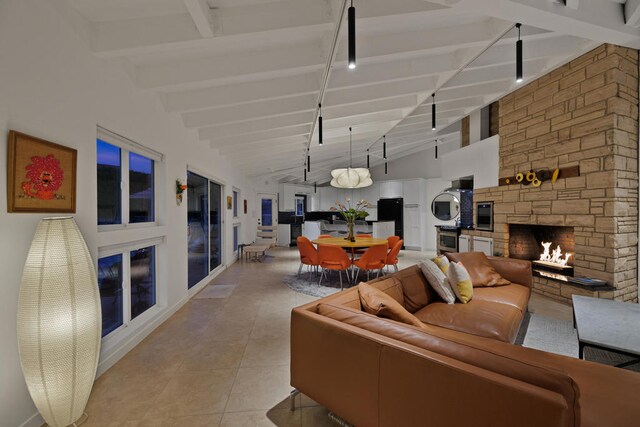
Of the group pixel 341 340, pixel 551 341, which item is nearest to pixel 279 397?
pixel 341 340

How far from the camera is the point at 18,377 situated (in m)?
1.54

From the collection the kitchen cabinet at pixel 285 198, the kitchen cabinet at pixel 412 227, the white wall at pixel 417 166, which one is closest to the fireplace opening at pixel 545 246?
the kitchen cabinet at pixel 412 227

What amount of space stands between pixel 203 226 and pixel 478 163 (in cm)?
513

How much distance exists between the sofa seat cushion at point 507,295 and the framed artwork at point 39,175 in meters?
3.35

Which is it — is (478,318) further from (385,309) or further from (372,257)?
(372,257)

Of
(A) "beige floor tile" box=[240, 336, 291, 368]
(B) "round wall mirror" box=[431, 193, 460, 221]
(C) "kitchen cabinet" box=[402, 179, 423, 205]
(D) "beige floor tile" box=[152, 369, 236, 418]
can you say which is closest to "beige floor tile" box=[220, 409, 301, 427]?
(D) "beige floor tile" box=[152, 369, 236, 418]

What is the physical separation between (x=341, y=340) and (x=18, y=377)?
180 cm

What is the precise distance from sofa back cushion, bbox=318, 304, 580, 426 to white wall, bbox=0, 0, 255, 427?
5.59ft

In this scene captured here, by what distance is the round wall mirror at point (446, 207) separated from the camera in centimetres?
769

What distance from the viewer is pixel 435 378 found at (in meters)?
1.07

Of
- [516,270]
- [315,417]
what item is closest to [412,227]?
[516,270]

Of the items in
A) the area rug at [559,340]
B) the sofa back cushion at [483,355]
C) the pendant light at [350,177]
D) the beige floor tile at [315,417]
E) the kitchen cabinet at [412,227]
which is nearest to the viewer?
the sofa back cushion at [483,355]

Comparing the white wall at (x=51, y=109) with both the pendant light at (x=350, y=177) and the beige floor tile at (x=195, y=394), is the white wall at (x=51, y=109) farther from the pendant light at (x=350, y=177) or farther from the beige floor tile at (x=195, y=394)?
the pendant light at (x=350, y=177)

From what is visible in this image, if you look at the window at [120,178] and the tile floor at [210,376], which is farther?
the window at [120,178]
